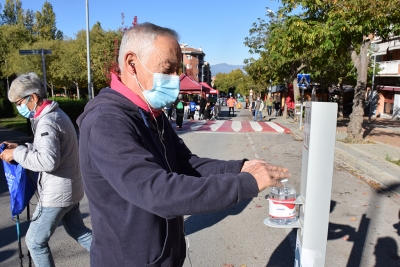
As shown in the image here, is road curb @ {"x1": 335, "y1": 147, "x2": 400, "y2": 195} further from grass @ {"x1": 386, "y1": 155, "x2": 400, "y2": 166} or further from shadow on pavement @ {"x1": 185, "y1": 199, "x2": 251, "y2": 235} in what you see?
A: shadow on pavement @ {"x1": 185, "y1": 199, "x2": 251, "y2": 235}

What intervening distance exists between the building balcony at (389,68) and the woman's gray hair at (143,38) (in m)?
32.0

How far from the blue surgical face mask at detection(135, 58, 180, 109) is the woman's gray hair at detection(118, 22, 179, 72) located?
4.4 inches

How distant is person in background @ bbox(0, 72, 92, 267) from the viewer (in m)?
2.56

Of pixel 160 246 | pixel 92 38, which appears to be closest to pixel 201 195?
pixel 160 246

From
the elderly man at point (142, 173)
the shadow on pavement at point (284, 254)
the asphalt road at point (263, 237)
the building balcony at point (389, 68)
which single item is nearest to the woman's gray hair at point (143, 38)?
the elderly man at point (142, 173)

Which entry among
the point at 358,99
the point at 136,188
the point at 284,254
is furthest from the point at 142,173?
the point at 358,99

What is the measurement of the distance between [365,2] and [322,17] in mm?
2265

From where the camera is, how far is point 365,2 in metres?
9.75

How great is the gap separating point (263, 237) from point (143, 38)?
3683 mm

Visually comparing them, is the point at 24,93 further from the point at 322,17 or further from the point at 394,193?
the point at 322,17

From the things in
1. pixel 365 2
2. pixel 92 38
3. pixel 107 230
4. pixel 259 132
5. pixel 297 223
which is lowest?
pixel 259 132

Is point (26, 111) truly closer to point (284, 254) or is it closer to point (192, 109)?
point (284, 254)

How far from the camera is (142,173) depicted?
50.1 inches

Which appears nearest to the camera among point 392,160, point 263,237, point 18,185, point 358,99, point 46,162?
point 46,162
